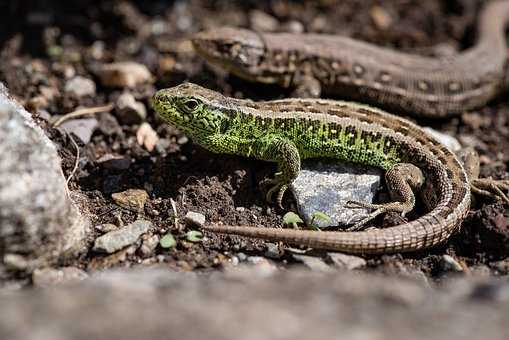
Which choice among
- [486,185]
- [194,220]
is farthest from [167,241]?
[486,185]

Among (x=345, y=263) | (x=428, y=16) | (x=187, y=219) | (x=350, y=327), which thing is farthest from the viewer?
(x=428, y=16)

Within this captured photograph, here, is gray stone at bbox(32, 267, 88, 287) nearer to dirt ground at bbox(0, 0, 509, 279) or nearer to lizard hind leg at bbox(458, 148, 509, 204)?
dirt ground at bbox(0, 0, 509, 279)

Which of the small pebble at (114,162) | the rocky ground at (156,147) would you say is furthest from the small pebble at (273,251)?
the small pebble at (114,162)

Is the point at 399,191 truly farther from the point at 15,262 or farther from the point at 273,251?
the point at 15,262

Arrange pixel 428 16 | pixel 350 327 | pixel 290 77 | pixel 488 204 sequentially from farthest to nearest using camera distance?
1. pixel 428 16
2. pixel 290 77
3. pixel 488 204
4. pixel 350 327

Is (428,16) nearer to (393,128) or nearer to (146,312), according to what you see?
(393,128)

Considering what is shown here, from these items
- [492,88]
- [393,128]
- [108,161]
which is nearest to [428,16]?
[492,88]
